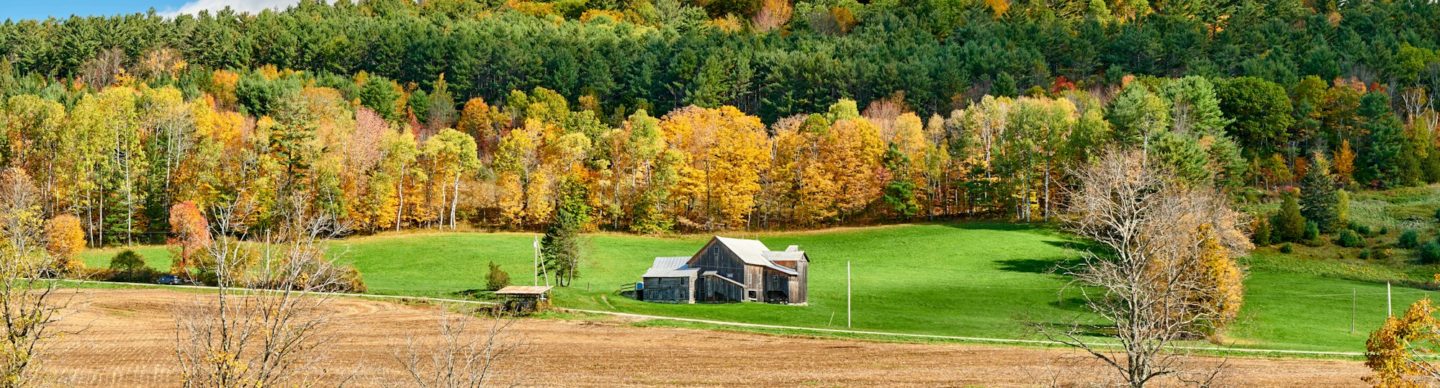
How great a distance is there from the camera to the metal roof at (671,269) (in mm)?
70188

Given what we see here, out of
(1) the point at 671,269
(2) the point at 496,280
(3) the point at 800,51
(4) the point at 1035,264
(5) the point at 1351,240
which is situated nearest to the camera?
(2) the point at 496,280

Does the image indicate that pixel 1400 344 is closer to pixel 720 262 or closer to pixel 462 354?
pixel 462 354

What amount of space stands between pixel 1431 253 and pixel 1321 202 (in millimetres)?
8296

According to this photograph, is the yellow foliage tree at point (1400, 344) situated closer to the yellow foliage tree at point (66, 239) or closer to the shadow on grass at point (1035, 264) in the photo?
the shadow on grass at point (1035, 264)

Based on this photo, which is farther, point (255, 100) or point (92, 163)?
point (255, 100)

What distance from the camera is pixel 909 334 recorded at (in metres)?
54.2

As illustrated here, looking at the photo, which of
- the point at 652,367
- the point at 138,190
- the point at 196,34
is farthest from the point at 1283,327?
the point at 196,34

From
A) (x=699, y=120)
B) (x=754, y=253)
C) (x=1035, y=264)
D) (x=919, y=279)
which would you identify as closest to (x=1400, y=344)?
(x=754, y=253)

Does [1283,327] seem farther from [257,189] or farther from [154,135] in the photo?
[154,135]

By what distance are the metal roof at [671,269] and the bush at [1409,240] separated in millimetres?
45437

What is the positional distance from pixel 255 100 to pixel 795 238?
63.3 m

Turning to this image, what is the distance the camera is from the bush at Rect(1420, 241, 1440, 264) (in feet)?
245

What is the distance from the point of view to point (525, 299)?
60.6 metres

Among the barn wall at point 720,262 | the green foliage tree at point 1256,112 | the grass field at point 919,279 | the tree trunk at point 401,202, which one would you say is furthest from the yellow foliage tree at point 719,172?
the green foliage tree at point 1256,112
